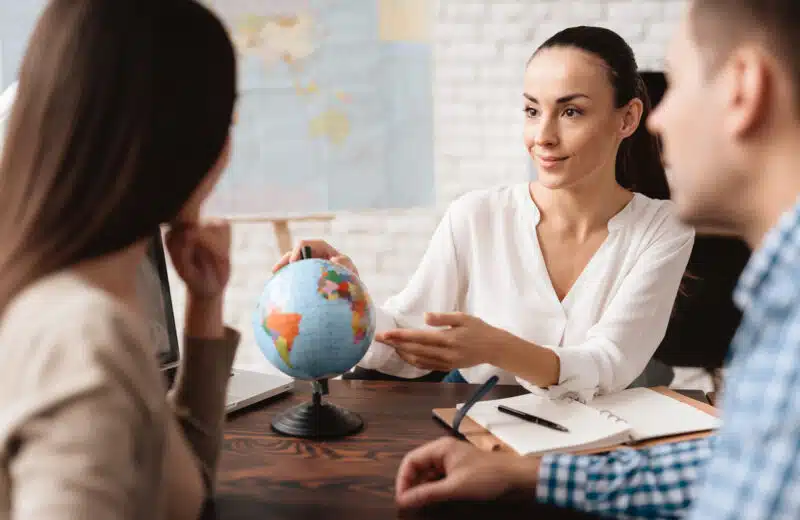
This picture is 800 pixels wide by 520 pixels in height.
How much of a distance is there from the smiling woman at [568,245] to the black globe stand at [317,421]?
1.03ft

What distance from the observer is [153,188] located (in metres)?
0.67

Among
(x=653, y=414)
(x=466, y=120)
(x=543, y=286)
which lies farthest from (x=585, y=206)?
(x=466, y=120)

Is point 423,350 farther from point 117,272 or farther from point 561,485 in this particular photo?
point 117,272

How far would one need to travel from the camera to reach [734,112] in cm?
68

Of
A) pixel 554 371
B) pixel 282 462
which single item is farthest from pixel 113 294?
pixel 554 371

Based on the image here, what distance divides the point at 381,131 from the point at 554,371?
2.30 meters

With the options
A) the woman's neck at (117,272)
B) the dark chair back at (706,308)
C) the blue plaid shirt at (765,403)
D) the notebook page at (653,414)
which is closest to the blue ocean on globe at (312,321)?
the woman's neck at (117,272)

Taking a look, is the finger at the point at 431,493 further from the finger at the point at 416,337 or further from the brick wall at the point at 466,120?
the brick wall at the point at 466,120

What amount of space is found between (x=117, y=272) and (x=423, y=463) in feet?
1.48

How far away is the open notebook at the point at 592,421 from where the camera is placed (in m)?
1.04

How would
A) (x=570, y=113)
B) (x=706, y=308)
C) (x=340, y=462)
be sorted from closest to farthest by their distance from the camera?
(x=340, y=462), (x=570, y=113), (x=706, y=308)

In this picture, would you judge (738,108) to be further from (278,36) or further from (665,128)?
(278,36)

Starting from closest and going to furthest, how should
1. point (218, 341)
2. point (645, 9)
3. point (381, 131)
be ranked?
1. point (218, 341)
2. point (645, 9)
3. point (381, 131)

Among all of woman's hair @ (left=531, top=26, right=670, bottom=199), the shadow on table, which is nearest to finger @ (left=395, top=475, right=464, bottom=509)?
the shadow on table
